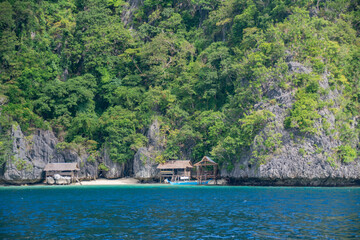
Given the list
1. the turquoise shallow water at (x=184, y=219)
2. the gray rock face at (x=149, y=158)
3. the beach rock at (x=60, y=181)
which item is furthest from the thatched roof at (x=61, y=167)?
the turquoise shallow water at (x=184, y=219)

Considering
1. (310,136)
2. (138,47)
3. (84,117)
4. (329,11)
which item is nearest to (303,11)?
(329,11)

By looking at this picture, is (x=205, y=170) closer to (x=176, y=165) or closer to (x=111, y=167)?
(x=176, y=165)

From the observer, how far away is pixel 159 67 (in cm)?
5675

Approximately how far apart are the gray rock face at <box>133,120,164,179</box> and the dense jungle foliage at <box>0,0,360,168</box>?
99 centimetres

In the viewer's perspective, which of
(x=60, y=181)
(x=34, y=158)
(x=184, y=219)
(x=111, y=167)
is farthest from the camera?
(x=111, y=167)

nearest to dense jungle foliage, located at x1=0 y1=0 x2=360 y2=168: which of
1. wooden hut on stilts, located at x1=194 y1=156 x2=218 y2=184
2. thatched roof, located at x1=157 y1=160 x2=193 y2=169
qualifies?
thatched roof, located at x1=157 y1=160 x2=193 y2=169

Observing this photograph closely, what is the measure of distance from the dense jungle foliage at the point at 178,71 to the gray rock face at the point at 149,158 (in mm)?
993

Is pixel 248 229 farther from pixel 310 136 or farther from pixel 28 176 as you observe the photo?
pixel 28 176

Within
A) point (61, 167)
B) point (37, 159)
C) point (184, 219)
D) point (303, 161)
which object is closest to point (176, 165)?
point (61, 167)

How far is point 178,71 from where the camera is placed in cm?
5725

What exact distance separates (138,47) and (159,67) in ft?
19.9

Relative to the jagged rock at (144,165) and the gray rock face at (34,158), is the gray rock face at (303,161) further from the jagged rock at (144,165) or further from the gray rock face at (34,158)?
the gray rock face at (34,158)

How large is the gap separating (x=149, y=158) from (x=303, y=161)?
771 inches

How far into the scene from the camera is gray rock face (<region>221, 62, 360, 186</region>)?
A: 1585 inches
